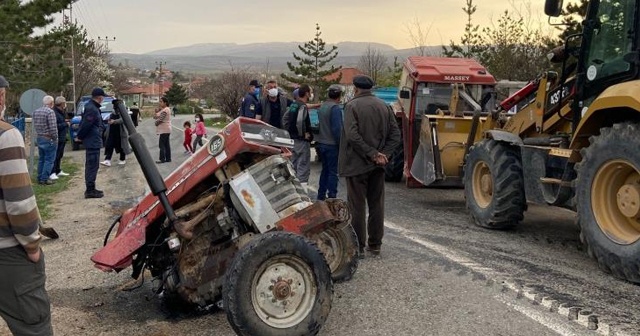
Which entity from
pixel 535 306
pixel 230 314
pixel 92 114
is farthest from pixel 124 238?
pixel 92 114

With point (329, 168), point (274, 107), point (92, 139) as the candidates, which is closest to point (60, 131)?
point (92, 139)

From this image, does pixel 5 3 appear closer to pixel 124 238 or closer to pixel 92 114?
pixel 92 114

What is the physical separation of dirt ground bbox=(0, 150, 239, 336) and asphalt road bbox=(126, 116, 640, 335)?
1.26m

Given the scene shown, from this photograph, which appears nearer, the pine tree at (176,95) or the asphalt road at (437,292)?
the asphalt road at (437,292)

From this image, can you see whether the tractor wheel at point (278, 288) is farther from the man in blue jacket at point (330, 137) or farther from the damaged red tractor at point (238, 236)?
the man in blue jacket at point (330, 137)

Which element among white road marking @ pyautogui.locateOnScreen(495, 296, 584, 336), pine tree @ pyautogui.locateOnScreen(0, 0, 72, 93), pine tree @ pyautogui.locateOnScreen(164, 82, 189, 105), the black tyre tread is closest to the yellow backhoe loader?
white road marking @ pyautogui.locateOnScreen(495, 296, 584, 336)

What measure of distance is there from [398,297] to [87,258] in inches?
137

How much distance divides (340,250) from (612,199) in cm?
268

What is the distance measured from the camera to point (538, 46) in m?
24.6

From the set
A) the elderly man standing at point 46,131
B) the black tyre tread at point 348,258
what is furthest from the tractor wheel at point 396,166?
the black tyre tread at point 348,258

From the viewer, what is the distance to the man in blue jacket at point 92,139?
11.0 meters

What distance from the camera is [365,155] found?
22.0 feet

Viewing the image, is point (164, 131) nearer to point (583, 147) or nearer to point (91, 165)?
point (91, 165)

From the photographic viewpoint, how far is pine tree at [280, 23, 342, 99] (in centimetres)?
5175
